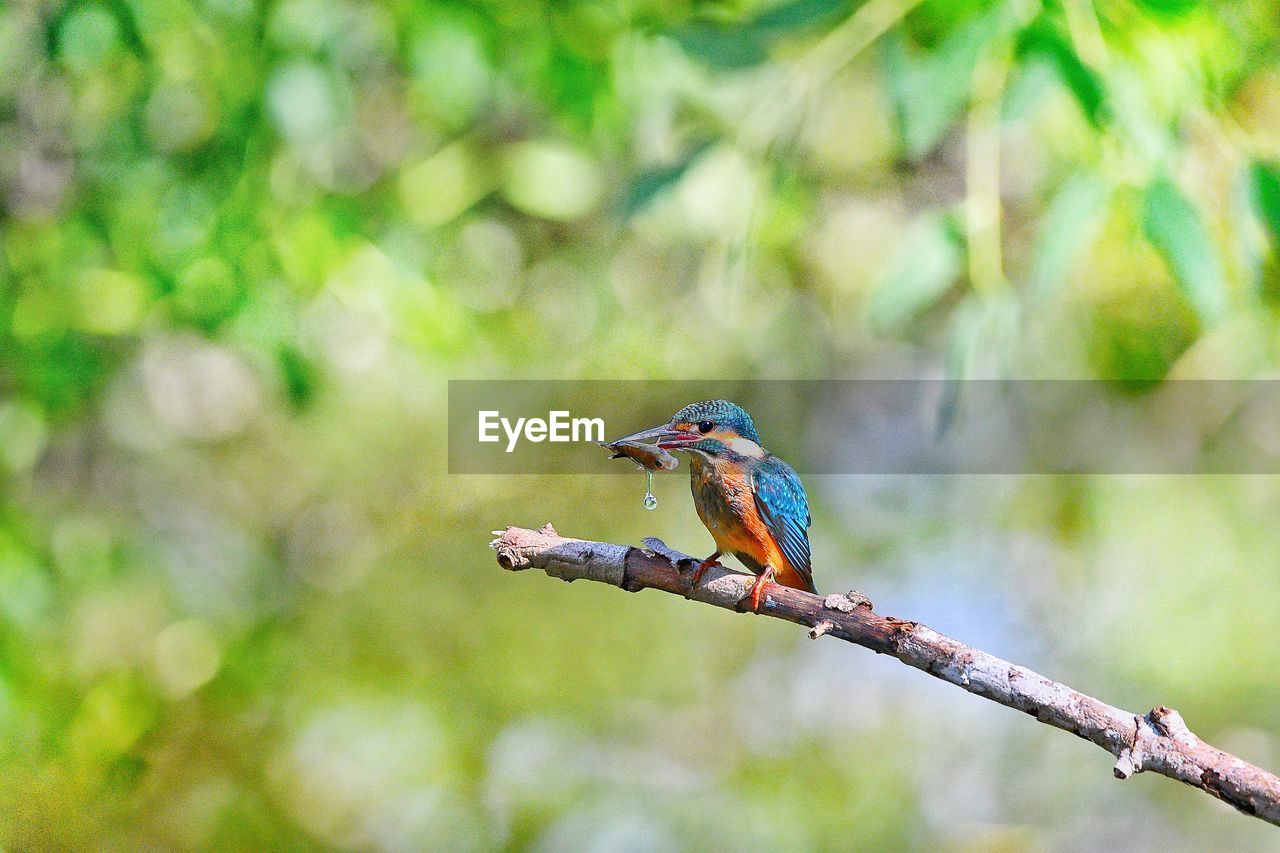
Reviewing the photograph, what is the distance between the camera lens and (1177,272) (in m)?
0.68

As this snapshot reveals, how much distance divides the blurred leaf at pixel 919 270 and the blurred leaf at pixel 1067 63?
12 centimetres

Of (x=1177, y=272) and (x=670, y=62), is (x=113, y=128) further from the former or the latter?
(x=1177, y=272)

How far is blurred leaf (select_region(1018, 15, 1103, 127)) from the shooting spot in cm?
73

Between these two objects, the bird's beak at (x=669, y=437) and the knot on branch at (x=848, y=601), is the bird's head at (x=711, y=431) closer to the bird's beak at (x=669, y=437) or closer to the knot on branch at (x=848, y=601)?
the bird's beak at (x=669, y=437)

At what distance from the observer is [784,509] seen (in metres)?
Result: 0.81

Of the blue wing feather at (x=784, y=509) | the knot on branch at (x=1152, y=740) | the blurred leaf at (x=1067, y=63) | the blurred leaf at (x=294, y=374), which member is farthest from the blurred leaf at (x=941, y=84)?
the blurred leaf at (x=294, y=374)

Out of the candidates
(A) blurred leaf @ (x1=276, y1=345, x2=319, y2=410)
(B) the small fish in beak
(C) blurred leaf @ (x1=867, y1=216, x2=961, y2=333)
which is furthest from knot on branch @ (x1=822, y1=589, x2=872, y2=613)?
(A) blurred leaf @ (x1=276, y1=345, x2=319, y2=410)

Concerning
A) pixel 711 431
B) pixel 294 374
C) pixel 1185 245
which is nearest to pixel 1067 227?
pixel 1185 245

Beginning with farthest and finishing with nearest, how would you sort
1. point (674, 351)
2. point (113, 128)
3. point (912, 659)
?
point (674, 351), point (113, 128), point (912, 659)

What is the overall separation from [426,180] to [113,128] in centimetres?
46

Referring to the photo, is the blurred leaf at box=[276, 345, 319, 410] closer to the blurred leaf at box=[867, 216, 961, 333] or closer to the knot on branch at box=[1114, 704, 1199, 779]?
the blurred leaf at box=[867, 216, 961, 333]

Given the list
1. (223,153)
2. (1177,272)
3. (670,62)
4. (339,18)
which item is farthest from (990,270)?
(223,153)

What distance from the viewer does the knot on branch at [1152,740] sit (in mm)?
540

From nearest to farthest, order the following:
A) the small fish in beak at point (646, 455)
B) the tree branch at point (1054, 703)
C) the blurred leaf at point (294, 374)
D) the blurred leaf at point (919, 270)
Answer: the tree branch at point (1054, 703), the small fish in beak at point (646, 455), the blurred leaf at point (919, 270), the blurred leaf at point (294, 374)
